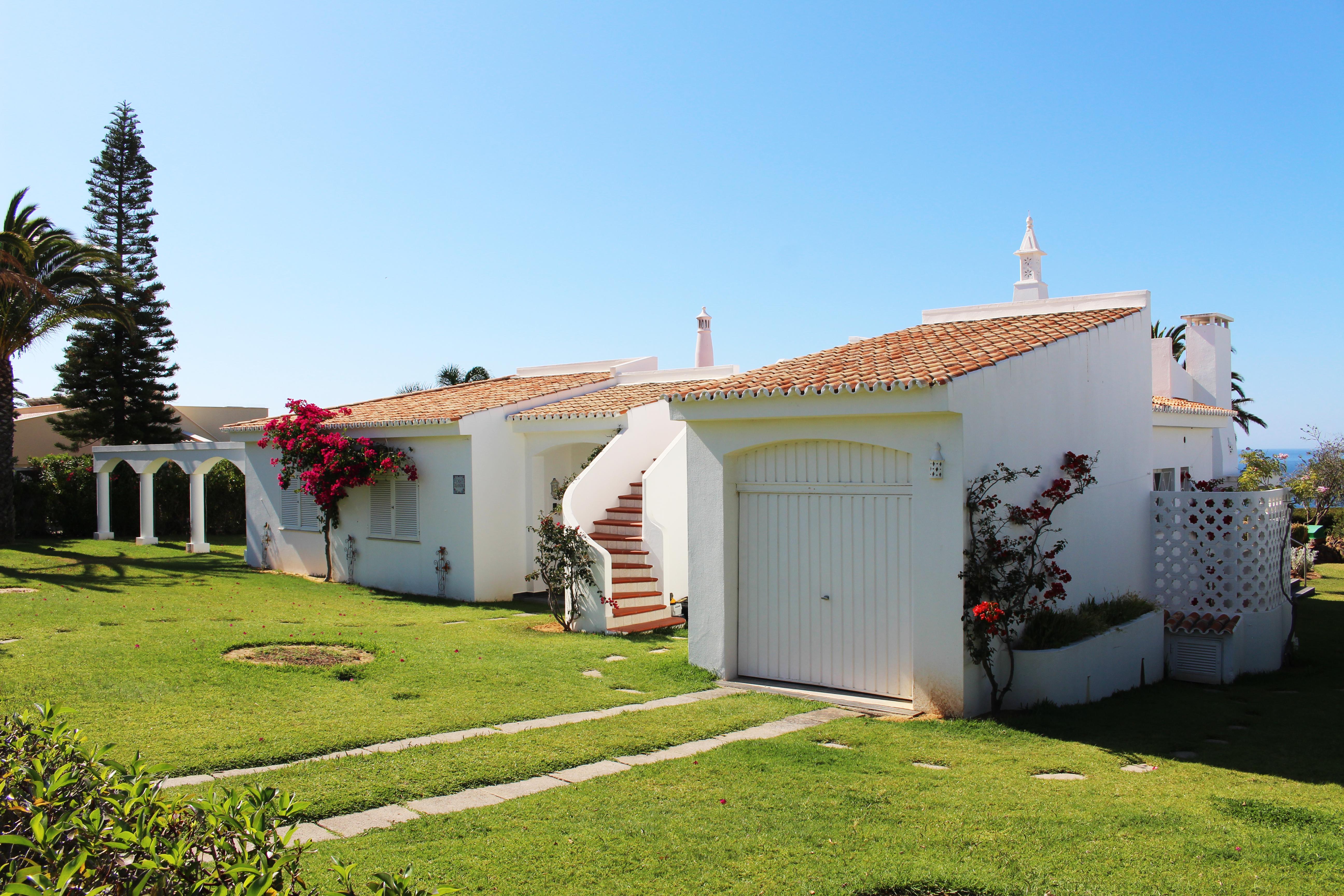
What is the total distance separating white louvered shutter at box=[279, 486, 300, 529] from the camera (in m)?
19.6

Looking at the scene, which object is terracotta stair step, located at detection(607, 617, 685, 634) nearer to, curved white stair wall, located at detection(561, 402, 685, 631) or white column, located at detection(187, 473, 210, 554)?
curved white stair wall, located at detection(561, 402, 685, 631)

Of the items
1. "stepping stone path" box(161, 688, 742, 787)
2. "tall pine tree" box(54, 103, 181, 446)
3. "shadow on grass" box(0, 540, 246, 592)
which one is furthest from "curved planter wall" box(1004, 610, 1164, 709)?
"tall pine tree" box(54, 103, 181, 446)

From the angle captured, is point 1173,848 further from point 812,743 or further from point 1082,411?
point 1082,411

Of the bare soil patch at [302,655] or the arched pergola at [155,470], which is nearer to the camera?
the bare soil patch at [302,655]

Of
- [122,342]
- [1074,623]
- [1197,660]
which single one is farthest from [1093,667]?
[122,342]

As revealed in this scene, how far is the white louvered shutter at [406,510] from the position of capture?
672 inches

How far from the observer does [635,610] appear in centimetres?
1352

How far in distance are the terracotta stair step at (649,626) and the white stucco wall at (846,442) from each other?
116 inches

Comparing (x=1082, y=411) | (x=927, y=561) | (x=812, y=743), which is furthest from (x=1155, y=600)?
(x=812, y=743)

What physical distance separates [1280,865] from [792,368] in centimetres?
705

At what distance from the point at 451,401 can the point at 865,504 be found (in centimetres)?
1130

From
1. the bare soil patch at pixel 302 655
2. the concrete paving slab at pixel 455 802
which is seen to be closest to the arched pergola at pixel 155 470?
the bare soil patch at pixel 302 655

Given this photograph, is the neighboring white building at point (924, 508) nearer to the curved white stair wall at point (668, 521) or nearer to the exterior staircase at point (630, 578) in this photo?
the curved white stair wall at point (668, 521)

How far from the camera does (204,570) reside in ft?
61.5
